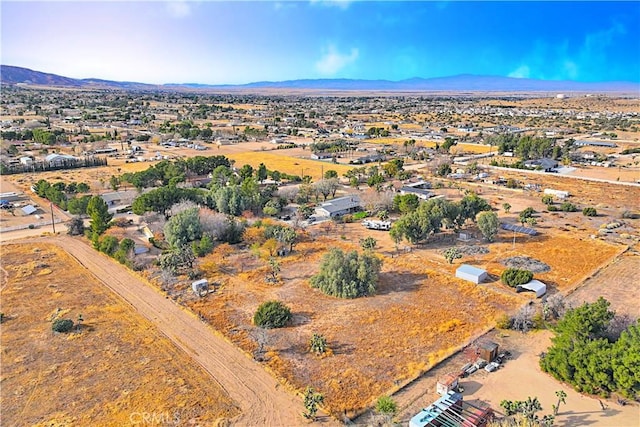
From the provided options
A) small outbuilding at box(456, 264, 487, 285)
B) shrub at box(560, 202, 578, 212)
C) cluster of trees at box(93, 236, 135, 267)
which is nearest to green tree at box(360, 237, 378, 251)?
small outbuilding at box(456, 264, 487, 285)

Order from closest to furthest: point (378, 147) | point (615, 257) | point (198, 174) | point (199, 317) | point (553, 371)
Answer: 1. point (553, 371)
2. point (199, 317)
3. point (615, 257)
4. point (198, 174)
5. point (378, 147)

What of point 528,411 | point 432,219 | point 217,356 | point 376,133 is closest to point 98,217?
point 217,356

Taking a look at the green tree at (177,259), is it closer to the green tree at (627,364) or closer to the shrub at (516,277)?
the shrub at (516,277)

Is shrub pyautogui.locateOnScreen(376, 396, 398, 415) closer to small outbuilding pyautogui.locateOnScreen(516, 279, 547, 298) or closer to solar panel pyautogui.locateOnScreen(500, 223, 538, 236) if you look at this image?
small outbuilding pyautogui.locateOnScreen(516, 279, 547, 298)

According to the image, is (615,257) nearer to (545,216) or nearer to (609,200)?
(545,216)

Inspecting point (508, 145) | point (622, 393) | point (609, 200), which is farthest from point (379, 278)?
point (508, 145)
